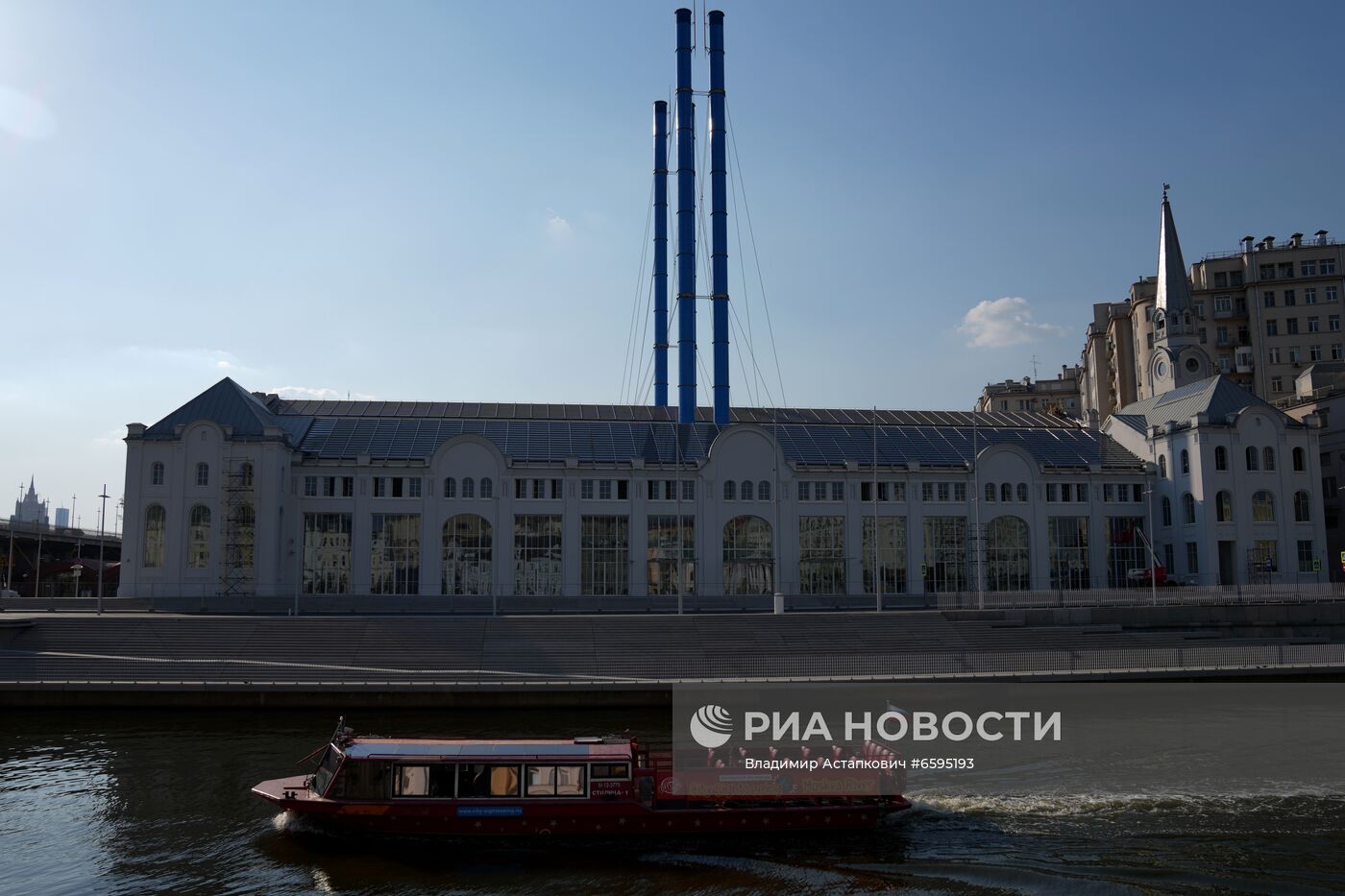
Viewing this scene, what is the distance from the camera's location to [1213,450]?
85.1 m

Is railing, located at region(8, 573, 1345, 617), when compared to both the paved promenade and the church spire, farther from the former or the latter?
the church spire

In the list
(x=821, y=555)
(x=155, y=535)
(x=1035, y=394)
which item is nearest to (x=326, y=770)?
(x=155, y=535)

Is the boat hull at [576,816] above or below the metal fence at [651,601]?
below

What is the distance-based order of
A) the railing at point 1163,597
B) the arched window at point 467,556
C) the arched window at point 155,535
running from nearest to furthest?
the railing at point 1163,597 → the arched window at point 155,535 → the arched window at point 467,556

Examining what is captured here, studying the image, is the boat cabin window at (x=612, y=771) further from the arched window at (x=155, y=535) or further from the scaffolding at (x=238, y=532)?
the arched window at (x=155, y=535)

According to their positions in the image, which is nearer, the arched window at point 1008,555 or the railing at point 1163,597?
the railing at point 1163,597


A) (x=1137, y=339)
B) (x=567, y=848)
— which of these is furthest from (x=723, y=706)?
(x=1137, y=339)

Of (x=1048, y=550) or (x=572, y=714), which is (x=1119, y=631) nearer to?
(x=1048, y=550)

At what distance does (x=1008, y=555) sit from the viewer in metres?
86.2

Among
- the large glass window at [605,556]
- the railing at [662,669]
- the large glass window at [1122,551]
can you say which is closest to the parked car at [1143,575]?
the large glass window at [1122,551]

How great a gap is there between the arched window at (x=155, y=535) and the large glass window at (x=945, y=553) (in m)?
59.4

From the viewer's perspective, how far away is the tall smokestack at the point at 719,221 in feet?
325

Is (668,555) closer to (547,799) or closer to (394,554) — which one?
(394,554)

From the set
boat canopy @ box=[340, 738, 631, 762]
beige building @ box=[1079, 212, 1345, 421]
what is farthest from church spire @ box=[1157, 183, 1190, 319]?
boat canopy @ box=[340, 738, 631, 762]
